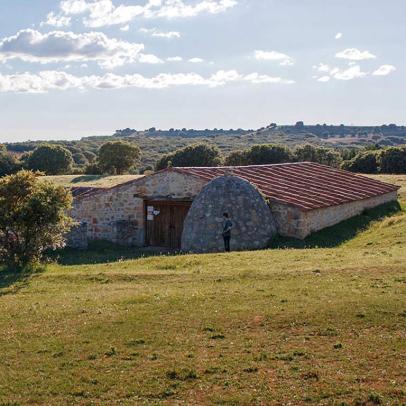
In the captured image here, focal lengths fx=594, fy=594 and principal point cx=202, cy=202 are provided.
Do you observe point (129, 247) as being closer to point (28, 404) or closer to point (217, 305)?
point (217, 305)

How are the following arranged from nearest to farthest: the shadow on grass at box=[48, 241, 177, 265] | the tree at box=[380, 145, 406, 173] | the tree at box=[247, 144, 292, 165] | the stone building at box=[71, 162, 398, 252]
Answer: the shadow on grass at box=[48, 241, 177, 265], the stone building at box=[71, 162, 398, 252], the tree at box=[380, 145, 406, 173], the tree at box=[247, 144, 292, 165]

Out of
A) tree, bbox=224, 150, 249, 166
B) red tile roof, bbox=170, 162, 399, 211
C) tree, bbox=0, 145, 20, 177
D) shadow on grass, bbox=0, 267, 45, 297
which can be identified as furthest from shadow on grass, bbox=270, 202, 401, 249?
tree, bbox=0, 145, 20, 177

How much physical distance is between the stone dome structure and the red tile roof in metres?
1.21

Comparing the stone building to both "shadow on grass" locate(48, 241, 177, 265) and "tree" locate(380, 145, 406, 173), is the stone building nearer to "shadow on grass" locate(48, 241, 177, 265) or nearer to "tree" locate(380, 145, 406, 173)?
"shadow on grass" locate(48, 241, 177, 265)

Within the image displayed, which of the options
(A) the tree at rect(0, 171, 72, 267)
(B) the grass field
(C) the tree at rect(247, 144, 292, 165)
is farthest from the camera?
(C) the tree at rect(247, 144, 292, 165)

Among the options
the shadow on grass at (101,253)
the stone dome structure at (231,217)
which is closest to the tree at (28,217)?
the shadow on grass at (101,253)

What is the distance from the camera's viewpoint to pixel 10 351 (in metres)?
9.42

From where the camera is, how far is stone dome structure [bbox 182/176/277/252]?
2241cm

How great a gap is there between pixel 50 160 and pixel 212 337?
203 feet

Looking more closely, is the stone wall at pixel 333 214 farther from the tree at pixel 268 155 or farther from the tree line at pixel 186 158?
the tree at pixel 268 155

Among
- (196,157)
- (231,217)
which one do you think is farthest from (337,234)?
(196,157)

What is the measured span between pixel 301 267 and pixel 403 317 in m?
5.05

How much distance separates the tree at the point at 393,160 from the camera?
51344mm

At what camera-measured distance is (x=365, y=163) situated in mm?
55406
